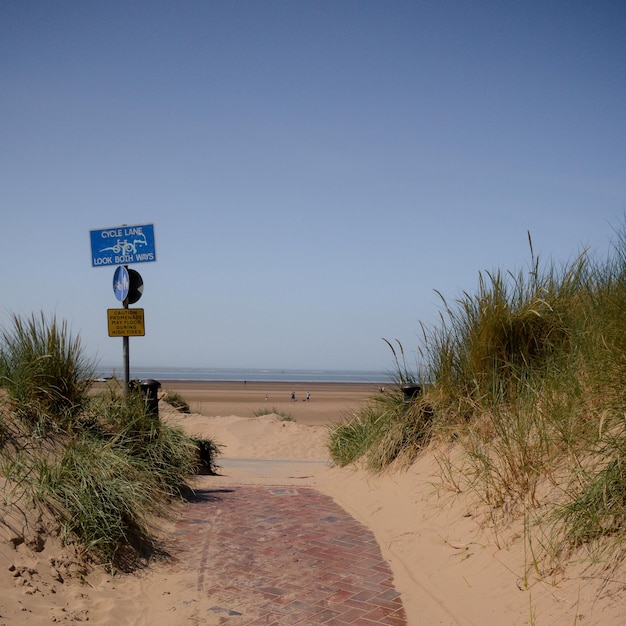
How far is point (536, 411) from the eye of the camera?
5.13 metres

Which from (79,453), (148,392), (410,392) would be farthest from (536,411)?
(148,392)

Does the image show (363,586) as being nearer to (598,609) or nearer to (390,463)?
(598,609)

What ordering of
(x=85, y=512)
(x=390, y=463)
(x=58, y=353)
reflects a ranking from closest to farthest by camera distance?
1. (x=85, y=512)
2. (x=58, y=353)
3. (x=390, y=463)

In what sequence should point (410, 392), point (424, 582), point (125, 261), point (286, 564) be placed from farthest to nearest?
point (125, 261), point (410, 392), point (286, 564), point (424, 582)

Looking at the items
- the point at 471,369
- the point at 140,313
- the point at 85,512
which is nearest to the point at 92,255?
the point at 140,313

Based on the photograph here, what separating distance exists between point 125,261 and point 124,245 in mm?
229

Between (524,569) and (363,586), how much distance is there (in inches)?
53.7

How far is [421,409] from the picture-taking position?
25.2 feet

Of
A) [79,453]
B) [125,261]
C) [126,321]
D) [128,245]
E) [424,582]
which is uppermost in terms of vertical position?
[128,245]

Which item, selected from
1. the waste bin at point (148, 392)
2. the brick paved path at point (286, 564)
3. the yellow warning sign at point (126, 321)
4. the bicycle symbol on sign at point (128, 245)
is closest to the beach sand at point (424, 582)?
the brick paved path at point (286, 564)

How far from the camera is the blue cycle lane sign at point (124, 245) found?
8.51 m

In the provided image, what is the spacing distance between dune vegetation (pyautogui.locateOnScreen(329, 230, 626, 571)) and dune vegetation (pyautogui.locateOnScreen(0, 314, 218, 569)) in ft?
9.92

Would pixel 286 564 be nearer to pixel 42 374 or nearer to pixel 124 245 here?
pixel 42 374

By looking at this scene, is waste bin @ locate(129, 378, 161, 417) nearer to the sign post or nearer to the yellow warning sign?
the sign post
